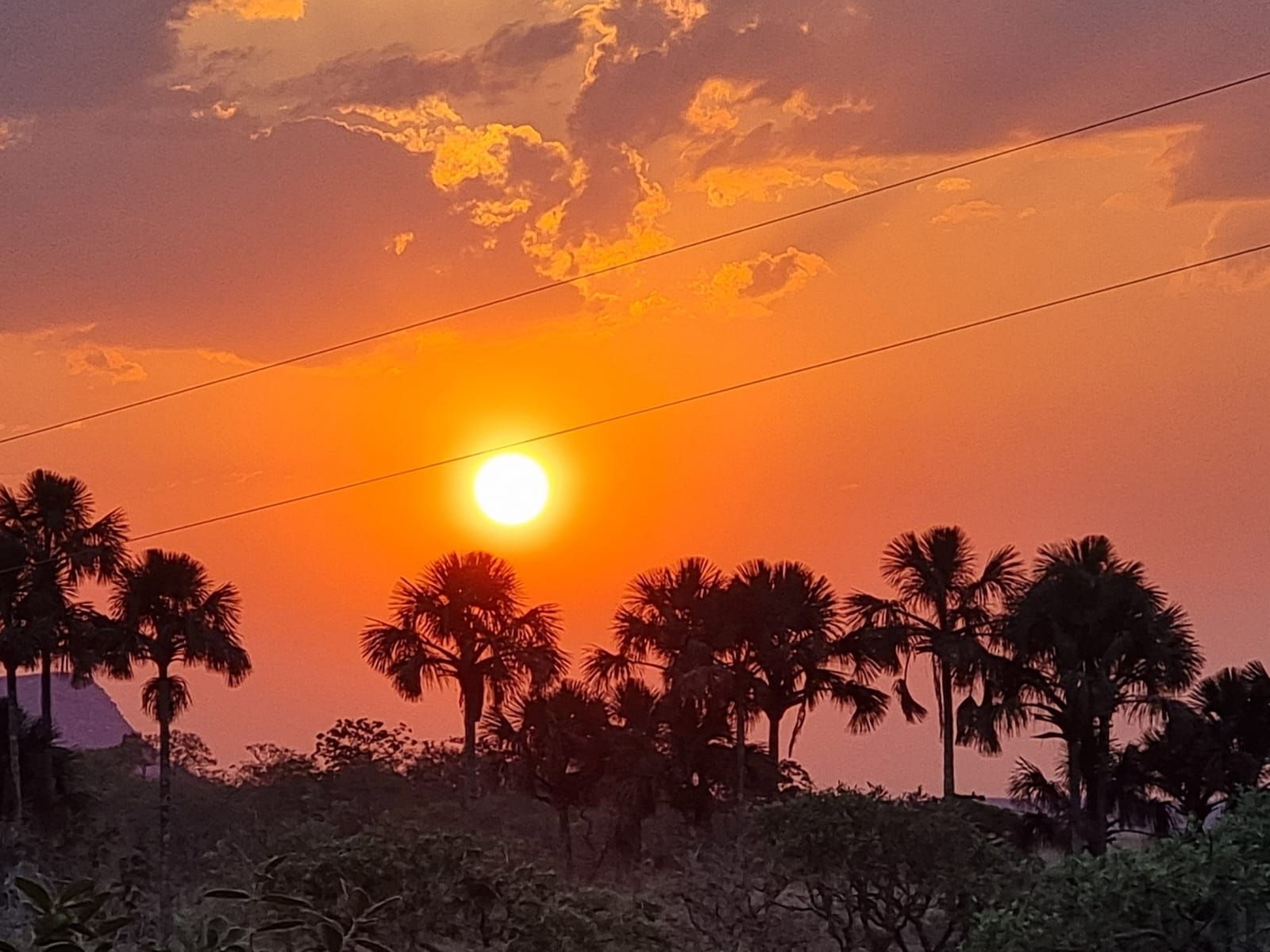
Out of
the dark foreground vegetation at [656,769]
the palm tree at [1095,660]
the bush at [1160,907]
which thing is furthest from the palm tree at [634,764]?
the bush at [1160,907]

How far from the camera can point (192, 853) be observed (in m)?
48.8

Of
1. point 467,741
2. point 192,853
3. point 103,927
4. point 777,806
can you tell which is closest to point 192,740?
point 192,853

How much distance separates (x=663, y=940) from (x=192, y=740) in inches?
1904

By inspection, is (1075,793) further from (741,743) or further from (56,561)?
(56,561)

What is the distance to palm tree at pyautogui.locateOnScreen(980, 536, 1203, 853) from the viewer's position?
120ft

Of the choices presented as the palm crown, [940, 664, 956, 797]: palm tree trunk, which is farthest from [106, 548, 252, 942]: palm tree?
[940, 664, 956, 797]: palm tree trunk

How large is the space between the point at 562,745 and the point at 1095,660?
46.7ft

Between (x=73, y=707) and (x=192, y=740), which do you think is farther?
(x=73, y=707)

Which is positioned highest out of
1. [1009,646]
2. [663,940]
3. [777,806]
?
[1009,646]

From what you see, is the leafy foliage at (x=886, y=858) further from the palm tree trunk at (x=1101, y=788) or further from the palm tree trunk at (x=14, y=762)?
the palm tree trunk at (x=14, y=762)

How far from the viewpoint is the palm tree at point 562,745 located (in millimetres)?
44156

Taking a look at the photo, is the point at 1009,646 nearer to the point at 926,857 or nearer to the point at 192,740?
the point at 926,857

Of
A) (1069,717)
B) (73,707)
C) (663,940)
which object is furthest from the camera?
(73,707)

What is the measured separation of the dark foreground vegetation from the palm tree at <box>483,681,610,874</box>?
0.07 m
